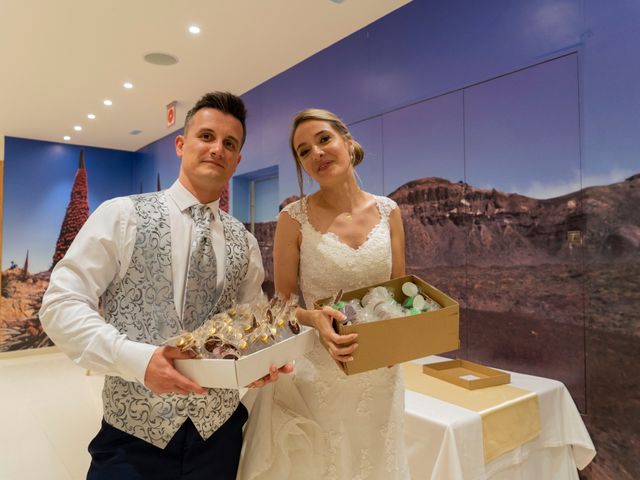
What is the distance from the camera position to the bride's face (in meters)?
1.69

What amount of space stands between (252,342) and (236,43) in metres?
3.96

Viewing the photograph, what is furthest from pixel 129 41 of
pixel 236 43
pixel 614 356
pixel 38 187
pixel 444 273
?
pixel 38 187

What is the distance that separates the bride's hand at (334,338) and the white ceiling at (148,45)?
10.3 ft

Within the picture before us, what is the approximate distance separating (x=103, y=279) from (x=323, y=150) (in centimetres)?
88

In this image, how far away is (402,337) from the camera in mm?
1317

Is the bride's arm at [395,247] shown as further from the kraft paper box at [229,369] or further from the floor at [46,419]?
→ the floor at [46,419]

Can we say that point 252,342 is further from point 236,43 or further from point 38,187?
point 38,187

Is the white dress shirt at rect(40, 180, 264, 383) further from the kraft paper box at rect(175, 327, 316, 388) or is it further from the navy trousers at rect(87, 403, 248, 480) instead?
the navy trousers at rect(87, 403, 248, 480)

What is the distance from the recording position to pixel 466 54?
10.5 ft

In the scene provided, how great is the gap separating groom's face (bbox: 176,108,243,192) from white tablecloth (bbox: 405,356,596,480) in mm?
1424

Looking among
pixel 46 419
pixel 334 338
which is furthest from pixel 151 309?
pixel 46 419

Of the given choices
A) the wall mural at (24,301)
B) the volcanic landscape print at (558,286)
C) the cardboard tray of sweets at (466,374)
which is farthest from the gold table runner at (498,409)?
the wall mural at (24,301)

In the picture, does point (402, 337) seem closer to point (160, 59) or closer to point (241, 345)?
point (241, 345)

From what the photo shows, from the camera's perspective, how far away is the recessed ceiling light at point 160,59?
15.1 ft
